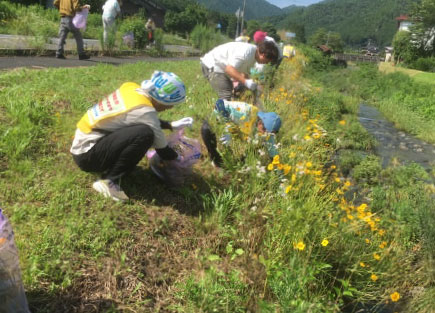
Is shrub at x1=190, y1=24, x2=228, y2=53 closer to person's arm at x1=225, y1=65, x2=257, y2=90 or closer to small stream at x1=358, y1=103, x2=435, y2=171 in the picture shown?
small stream at x1=358, y1=103, x2=435, y2=171

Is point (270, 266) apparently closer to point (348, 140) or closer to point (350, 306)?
point (350, 306)

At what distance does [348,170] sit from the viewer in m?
5.99

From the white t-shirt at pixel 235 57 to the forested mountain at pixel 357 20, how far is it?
112099mm

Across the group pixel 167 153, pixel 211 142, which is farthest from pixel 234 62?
pixel 167 153

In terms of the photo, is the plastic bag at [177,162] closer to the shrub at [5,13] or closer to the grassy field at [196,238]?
the grassy field at [196,238]

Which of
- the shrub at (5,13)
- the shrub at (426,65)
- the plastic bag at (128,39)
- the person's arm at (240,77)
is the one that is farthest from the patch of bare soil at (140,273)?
the shrub at (426,65)

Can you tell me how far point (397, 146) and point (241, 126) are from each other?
6290mm

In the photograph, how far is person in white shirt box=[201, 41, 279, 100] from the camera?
4105 millimetres

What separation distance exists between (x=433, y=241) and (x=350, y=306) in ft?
3.56

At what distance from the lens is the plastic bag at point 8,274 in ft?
4.61

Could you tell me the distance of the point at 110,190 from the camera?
2.54 meters

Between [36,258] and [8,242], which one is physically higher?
[8,242]

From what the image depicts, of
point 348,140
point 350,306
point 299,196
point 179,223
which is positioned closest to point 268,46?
point 299,196

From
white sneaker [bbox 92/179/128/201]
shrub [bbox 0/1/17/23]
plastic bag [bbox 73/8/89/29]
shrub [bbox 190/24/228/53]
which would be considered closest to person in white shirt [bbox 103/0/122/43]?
plastic bag [bbox 73/8/89/29]
